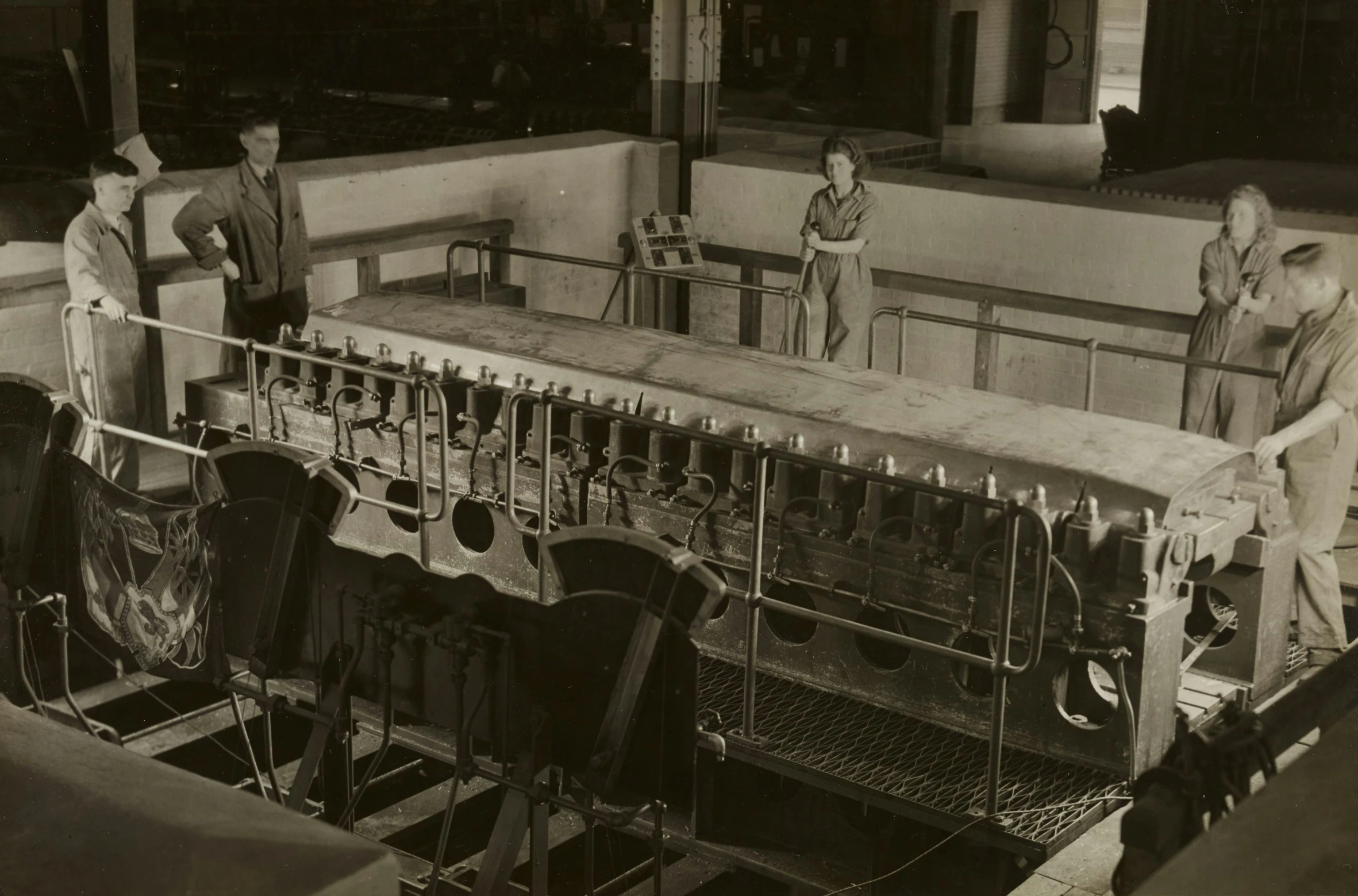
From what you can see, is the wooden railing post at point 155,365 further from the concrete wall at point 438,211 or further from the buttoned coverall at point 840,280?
the buttoned coverall at point 840,280

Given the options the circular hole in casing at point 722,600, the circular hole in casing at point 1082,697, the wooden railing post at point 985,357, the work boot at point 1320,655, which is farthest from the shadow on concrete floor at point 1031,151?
the circular hole in casing at point 1082,697

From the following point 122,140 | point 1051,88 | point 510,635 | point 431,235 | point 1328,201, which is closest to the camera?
point 510,635

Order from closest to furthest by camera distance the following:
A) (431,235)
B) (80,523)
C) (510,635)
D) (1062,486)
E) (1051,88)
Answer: (510,635) → (1062,486) → (80,523) → (431,235) → (1051,88)

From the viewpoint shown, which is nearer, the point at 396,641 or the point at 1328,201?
the point at 396,641

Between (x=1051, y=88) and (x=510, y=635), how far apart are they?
64.7ft

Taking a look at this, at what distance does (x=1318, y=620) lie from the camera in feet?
19.8

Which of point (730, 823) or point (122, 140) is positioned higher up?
point (122, 140)

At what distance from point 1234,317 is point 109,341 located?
17.9ft

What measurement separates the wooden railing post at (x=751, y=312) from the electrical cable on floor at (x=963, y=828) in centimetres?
515

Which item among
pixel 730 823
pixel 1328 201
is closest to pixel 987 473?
pixel 730 823

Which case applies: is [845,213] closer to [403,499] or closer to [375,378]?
[375,378]

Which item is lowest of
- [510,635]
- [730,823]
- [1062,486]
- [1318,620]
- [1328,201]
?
[730,823]

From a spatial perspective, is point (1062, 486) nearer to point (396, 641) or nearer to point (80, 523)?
point (396, 641)

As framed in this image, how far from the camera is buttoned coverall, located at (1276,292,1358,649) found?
5840 millimetres
